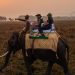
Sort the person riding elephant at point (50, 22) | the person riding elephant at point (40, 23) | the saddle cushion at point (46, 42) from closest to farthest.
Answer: the saddle cushion at point (46, 42) < the person riding elephant at point (50, 22) < the person riding elephant at point (40, 23)

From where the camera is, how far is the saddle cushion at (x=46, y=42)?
962 cm

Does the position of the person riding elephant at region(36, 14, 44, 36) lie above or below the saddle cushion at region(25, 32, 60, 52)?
above

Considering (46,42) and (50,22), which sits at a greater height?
(50,22)

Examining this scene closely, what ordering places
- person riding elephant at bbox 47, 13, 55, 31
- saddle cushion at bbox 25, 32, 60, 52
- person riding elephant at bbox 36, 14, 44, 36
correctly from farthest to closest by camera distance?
person riding elephant at bbox 36, 14, 44, 36, person riding elephant at bbox 47, 13, 55, 31, saddle cushion at bbox 25, 32, 60, 52

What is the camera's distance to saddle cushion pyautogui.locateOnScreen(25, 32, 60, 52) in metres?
9.62

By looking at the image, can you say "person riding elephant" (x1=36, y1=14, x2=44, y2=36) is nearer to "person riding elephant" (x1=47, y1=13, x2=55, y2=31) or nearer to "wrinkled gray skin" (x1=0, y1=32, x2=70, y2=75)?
"person riding elephant" (x1=47, y1=13, x2=55, y2=31)

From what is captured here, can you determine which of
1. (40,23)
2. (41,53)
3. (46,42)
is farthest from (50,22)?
(41,53)

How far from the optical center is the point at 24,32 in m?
10.4

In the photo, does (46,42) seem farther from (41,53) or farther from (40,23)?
(40,23)

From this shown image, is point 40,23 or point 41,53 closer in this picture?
point 41,53

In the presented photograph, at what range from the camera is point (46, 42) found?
9.75 m

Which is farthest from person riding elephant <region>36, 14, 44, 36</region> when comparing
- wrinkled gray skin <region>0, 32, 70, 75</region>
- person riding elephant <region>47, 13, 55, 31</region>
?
wrinkled gray skin <region>0, 32, 70, 75</region>

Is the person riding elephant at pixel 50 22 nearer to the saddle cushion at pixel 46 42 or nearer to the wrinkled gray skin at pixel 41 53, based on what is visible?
the saddle cushion at pixel 46 42

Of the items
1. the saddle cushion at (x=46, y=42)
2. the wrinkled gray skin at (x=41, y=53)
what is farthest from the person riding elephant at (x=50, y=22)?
the wrinkled gray skin at (x=41, y=53)
